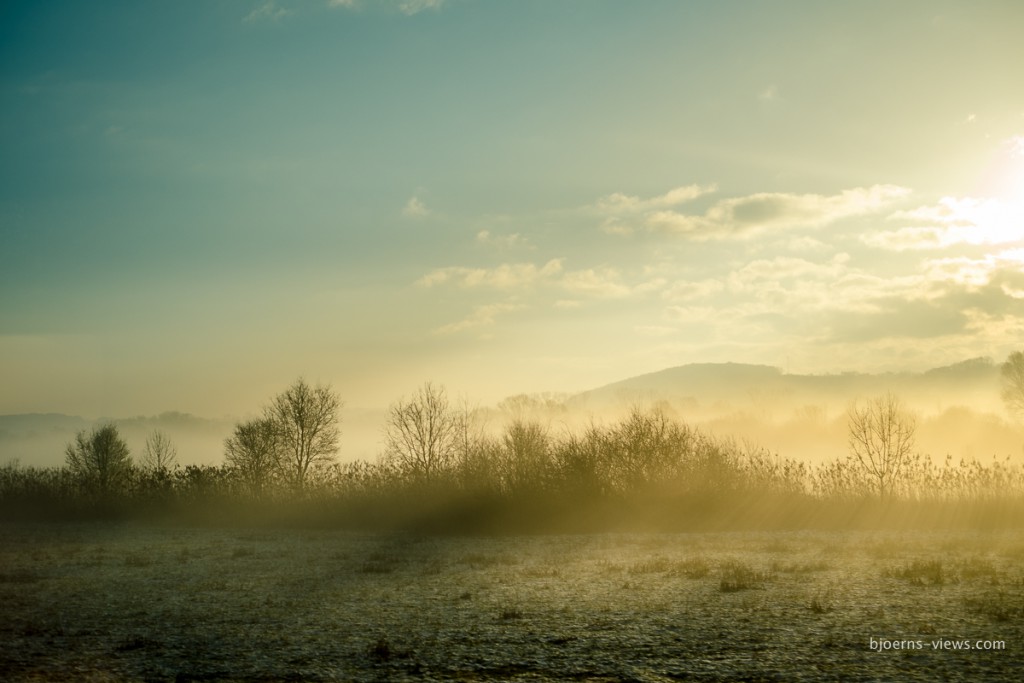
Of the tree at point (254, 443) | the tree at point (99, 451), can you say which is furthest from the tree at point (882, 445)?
the tree at point (99, 451)

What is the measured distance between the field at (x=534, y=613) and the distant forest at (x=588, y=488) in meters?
5.34

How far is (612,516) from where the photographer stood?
2430 cm

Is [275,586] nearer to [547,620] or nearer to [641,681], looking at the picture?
[547,620]

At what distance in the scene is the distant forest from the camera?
22.8 metres

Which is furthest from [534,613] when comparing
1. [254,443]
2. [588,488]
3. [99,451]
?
[99,451]

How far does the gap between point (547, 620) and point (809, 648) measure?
9.81 ft

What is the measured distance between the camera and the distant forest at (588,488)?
22.8 meters

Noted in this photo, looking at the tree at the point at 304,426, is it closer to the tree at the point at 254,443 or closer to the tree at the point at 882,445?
the tree at the point at 254,443

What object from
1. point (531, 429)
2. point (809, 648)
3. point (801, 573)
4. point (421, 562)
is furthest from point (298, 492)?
point (809, 648)

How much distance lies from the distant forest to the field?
5.34 m

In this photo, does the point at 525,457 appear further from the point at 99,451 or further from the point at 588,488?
the point at 99,451

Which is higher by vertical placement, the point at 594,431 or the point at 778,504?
the point at 594,431

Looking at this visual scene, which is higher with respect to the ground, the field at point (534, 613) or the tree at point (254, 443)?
the tree at point (254, 443)

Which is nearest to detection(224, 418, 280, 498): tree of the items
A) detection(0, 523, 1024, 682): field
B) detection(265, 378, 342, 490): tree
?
detection(265, 378, 342, 490): tree
